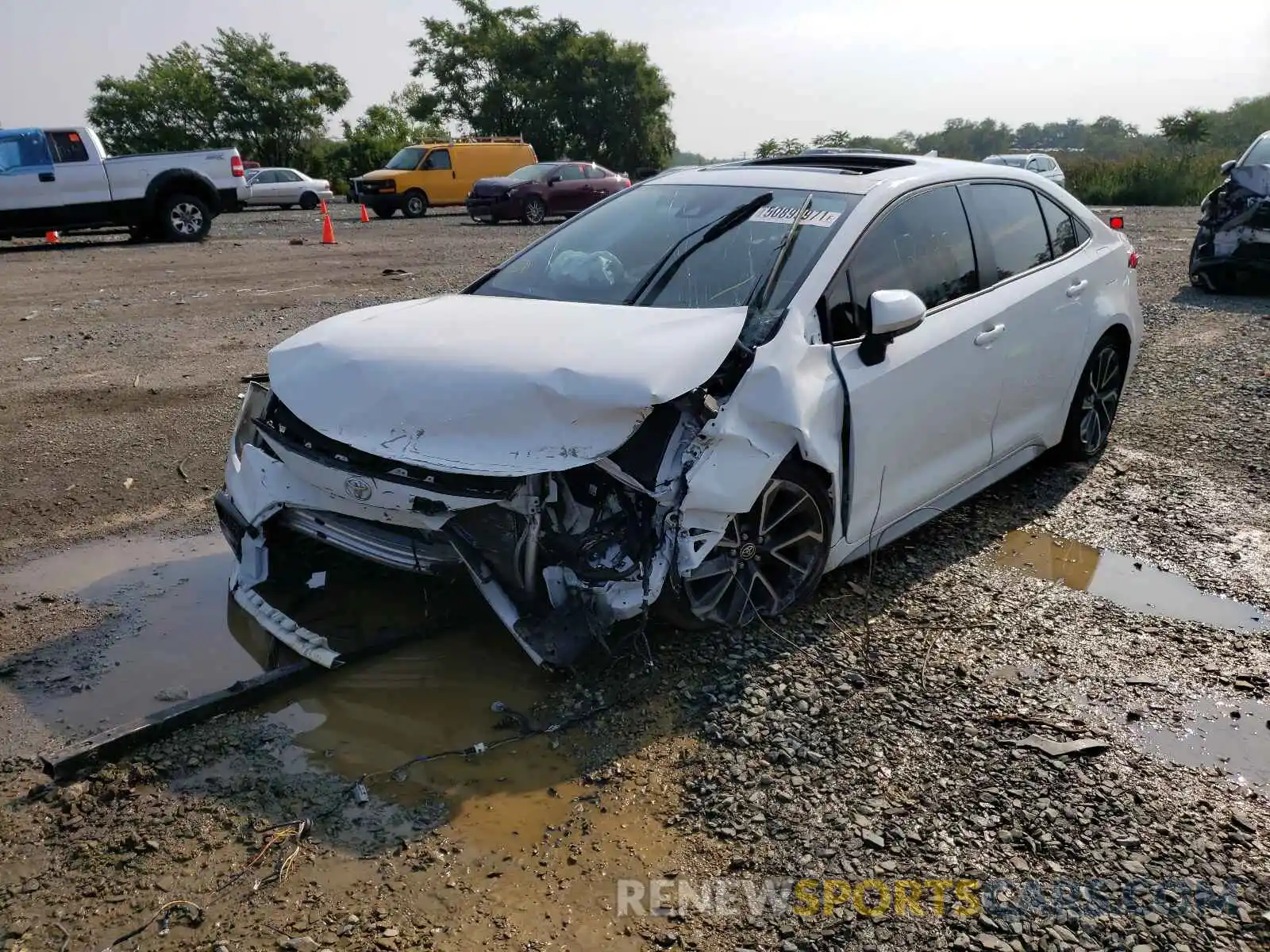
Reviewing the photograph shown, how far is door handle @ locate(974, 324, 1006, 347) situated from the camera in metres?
4.72

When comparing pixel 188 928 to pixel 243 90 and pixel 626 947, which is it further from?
pixel 243 90

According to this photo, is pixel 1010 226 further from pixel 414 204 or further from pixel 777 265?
pixel 414 204

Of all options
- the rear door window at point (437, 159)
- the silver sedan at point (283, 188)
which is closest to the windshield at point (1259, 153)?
the rear door window at point (437, 159)

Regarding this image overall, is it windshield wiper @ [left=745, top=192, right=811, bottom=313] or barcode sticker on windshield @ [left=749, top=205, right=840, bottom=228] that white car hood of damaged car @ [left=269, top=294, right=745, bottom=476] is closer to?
windshield wiper @ [left=745, top=192, right=811, bottom=313]

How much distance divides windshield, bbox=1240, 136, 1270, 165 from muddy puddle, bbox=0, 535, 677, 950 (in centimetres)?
1082

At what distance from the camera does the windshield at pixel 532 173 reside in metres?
24.5

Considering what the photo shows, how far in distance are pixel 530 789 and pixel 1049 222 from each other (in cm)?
425

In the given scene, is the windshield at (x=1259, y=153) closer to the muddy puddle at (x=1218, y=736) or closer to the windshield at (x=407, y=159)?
the muddy puddle at (x=1218, y=736)

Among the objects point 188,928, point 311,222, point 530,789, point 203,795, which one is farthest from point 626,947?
point 311,222

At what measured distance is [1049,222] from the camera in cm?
561

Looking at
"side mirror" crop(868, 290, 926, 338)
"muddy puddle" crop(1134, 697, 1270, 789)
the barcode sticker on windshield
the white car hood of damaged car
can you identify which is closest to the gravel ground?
"muddy puddle" crop(1134, 697, 1270, 789)

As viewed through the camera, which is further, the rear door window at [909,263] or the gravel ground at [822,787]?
the rear door window at [909,263]

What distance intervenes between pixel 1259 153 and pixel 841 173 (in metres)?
8.94

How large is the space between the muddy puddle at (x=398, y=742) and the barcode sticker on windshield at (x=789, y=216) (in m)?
2.09
